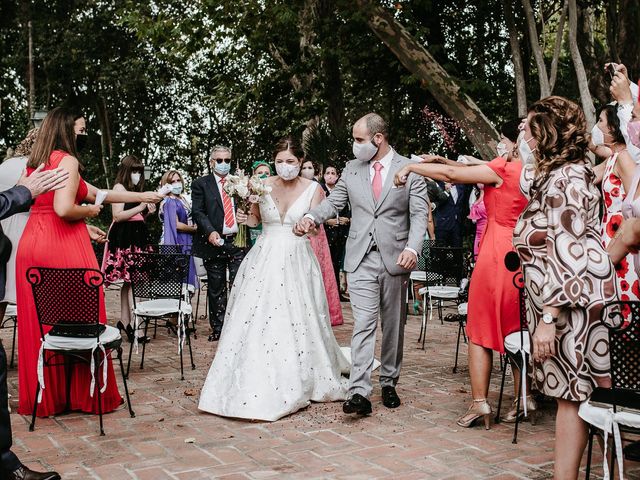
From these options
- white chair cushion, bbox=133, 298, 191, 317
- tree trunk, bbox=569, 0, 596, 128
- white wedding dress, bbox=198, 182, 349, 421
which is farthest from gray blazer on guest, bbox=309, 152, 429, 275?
tree trunk, bbox=569, 0, 596, 128

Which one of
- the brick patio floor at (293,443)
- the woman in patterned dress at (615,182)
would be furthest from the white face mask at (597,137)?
the brick patio floor at (293,443)

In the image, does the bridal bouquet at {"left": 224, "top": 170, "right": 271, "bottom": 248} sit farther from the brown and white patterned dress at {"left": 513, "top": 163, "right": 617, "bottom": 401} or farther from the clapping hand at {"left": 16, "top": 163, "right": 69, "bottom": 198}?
the brown and white patterned dress at {"left": 513, "top": 163, "right": 617, "bottom": 401}

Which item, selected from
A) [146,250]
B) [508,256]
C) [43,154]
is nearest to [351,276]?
[508,256]

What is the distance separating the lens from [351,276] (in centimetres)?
590

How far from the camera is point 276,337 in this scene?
589 cm

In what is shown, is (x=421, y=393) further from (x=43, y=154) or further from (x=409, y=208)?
(x=43, y=154)

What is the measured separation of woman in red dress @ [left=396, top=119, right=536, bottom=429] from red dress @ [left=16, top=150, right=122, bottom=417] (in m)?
2.60

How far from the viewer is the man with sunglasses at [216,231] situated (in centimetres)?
924

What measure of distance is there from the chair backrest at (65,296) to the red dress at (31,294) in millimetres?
315

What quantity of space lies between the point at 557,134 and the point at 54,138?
378cm

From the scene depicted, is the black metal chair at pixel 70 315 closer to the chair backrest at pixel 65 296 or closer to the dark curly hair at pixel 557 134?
the chair backrest at pixel 65 296

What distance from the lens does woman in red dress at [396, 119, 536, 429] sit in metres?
5.18

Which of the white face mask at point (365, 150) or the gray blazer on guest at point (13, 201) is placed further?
the white face mask at point (365, 150)

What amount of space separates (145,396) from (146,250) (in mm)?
2757
